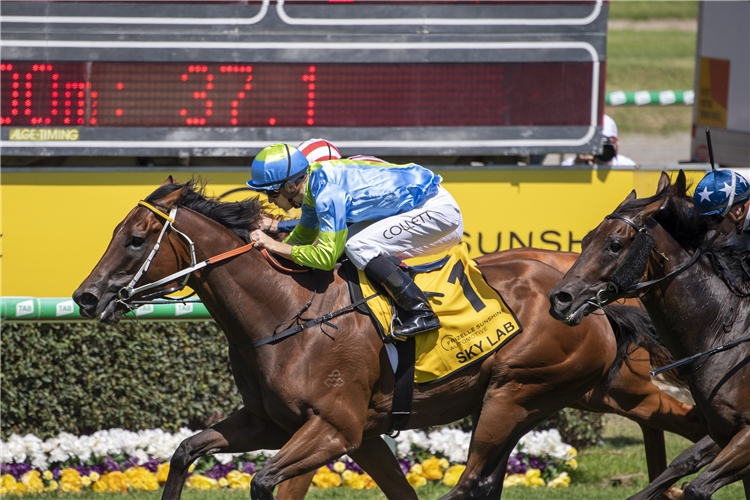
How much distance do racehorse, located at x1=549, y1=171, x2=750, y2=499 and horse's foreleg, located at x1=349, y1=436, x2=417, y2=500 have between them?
4.00ft

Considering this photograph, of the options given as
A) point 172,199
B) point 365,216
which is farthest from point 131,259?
point 365,216

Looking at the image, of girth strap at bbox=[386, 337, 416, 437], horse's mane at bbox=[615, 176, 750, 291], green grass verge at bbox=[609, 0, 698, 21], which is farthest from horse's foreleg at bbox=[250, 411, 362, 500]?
green grass verge at bbox=[609, 0, 698, 21]

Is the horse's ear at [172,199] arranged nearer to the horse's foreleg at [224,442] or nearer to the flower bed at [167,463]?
the horse's foreleg at [224,442]

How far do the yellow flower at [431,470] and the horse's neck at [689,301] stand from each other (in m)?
2.28

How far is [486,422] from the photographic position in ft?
14.4

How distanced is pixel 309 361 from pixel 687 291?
1572 millimetres

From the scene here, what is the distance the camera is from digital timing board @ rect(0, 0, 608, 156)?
19.0ft

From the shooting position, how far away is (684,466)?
440cm

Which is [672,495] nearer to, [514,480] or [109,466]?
[514,480]

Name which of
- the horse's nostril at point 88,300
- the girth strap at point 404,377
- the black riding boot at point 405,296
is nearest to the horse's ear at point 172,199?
the horse's nostril at point 88,300

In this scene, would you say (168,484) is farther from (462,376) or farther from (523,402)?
(523,402)

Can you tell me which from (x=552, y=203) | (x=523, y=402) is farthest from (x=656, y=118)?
(x=523, y=402)

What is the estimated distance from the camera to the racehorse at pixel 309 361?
3885 millimetres

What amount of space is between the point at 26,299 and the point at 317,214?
2.17 m
